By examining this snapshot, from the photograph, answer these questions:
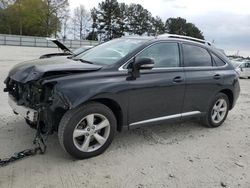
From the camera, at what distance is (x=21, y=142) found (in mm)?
4879

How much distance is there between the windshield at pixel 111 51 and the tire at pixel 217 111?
194 centimetres

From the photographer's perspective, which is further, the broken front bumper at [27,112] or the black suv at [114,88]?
the broken front bumper at [27,112]

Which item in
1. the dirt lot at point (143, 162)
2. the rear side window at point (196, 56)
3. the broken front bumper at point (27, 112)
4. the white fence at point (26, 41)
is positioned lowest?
the dirt lot at point (143, 162)

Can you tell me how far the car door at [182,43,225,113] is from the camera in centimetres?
558

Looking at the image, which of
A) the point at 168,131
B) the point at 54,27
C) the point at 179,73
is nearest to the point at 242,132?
the point at 168,131

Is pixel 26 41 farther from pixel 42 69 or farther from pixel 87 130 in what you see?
pixel 87 130

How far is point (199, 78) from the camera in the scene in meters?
5.71

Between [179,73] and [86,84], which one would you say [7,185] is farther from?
[179,73]

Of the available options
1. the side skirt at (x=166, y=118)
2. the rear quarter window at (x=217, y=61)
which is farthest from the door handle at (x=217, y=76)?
the side skirt at (x=166, y=118)

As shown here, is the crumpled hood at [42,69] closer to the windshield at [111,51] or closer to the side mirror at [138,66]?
the windshield at [111,51]

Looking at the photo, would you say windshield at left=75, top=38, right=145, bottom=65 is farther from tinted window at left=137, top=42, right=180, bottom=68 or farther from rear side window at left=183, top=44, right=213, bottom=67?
rear side window at left=183, top=44, right=213, bottom=67

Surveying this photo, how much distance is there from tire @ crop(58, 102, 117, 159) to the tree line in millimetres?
60627

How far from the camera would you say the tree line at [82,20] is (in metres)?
65.2

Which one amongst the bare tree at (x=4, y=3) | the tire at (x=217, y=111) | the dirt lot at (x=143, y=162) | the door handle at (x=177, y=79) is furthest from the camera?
the bare tree at (x=4, y=3)
